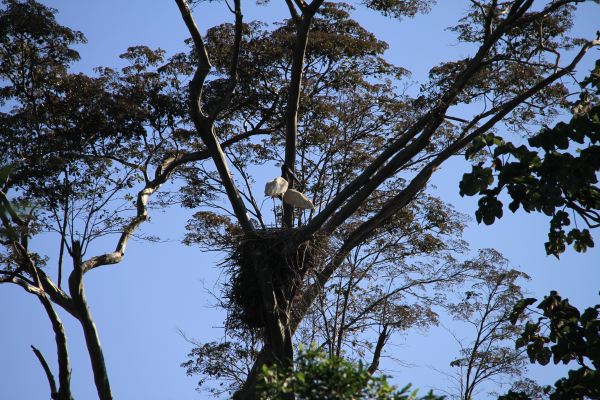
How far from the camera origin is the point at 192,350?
15141 mm

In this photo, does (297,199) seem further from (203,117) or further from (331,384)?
(331,384)

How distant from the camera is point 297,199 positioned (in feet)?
35.3

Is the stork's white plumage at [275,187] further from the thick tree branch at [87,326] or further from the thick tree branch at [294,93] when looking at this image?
the thick tree branch at [87,326]

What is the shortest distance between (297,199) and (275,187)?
36 cm

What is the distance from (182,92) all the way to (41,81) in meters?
2.06

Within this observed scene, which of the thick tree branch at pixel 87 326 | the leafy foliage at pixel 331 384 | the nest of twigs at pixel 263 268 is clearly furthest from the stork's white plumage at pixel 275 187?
the leafy foliage at pixel 331 384

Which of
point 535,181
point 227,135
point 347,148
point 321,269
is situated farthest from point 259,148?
point 535,181

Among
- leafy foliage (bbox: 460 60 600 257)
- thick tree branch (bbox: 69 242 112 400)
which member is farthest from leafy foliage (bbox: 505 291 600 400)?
thick tree branch (bbox: 69 242 112 400)

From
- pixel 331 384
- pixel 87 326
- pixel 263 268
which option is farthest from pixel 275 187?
pixel 331 384

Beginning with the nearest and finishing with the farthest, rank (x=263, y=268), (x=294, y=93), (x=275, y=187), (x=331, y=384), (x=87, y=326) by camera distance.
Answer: (x=331, y=384)
(x=263, y=268)
(x=275, y=187)
(x=294, y=93)
(x=87, y=326)

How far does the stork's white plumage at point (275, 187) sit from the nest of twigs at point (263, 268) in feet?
2.01

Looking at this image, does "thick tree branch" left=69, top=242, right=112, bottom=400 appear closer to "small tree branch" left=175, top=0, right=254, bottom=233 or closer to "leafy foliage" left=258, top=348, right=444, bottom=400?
"small tree branch" left=175, top=0, right=254, bottom=233

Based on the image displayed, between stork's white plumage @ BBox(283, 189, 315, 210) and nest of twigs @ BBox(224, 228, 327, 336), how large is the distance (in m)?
0.75

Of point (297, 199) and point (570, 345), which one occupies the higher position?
point (297, 199)
